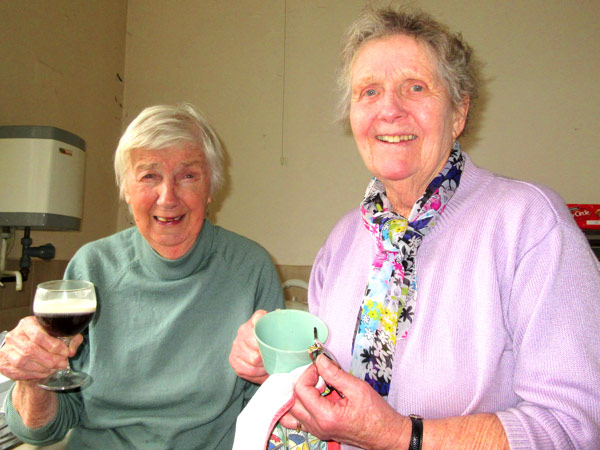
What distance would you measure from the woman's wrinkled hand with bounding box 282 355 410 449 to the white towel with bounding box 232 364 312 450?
0.02 metres

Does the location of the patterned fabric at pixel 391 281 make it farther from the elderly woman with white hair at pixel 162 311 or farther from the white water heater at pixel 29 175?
the white water heater at pixel 29 175

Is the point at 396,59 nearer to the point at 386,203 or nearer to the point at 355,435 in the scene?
the point at 386,203

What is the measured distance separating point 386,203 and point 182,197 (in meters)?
0.63

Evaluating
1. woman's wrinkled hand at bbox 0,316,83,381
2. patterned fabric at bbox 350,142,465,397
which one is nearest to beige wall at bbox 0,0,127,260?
woman's wrinkled hand at bbox 0,316,83,381

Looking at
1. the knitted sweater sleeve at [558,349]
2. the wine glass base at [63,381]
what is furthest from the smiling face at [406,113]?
the wine glass base at [63,381]

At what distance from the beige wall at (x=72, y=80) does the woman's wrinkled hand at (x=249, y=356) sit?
1765 mm

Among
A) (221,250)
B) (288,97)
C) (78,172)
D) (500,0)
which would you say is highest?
(500,0)

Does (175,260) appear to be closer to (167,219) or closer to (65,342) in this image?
(167,219)

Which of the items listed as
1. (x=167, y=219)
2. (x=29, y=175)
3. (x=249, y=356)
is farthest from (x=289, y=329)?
(x=29, y=175)

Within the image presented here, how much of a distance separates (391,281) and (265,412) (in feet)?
1.30

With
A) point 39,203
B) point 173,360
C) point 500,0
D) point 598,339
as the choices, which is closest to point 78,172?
point 39,203

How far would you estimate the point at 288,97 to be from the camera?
303cm

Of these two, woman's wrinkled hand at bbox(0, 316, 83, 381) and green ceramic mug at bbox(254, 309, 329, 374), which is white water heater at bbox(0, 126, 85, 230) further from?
green ceramic mug at bbox(254, 309, 329, 374)

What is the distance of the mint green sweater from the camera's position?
1.10 meters
